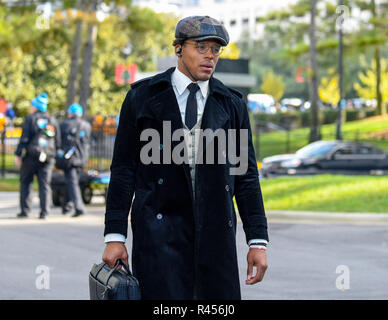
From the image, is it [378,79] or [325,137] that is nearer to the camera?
[325,137]

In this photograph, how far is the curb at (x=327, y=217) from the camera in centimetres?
1473

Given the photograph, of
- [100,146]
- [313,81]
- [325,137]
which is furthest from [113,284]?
[325,137]

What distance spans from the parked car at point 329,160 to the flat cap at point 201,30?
22.5m

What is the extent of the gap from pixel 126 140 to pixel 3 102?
1656 inches

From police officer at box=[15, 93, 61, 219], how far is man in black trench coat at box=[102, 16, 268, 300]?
1106 centimetres

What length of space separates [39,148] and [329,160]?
13.9m

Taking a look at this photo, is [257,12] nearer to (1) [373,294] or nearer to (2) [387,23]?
(2) [387,23]

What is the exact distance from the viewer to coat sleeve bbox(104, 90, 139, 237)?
4.17 m
